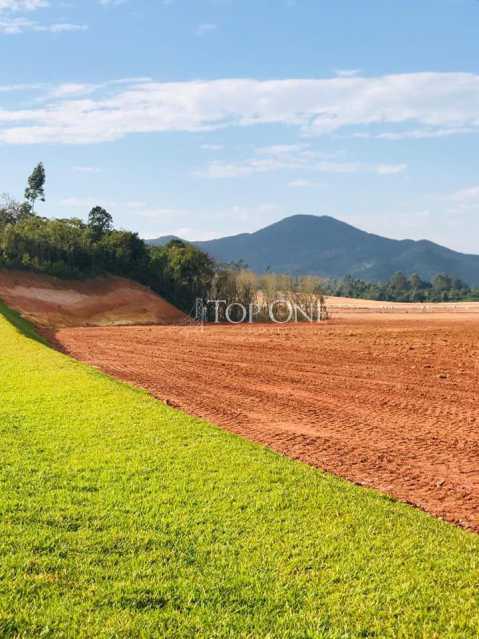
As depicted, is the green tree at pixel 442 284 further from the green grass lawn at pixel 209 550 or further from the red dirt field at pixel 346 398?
the green grass lawn at pixel 209 550

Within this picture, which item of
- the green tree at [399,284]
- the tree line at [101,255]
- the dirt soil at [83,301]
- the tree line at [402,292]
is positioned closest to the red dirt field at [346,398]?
the dirt soil at [83,301]

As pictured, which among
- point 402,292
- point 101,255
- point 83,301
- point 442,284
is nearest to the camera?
point 83,301

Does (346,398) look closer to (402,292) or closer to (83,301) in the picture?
(83,301)

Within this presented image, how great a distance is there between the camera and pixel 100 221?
5778cm

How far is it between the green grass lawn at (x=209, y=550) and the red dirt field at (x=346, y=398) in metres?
1.63

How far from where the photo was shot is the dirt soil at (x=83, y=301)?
143 ft

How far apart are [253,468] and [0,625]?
410cm

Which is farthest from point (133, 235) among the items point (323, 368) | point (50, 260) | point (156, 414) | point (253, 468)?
point (253, 468)

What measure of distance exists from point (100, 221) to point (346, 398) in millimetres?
46371

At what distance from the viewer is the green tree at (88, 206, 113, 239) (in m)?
56.9

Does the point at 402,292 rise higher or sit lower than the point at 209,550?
higher

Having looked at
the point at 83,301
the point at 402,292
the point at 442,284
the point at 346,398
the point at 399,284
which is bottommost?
the point at 346,398

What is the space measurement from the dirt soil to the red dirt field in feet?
46.2

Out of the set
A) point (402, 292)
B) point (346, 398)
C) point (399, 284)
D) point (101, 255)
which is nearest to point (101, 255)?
point (101, 255)
